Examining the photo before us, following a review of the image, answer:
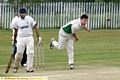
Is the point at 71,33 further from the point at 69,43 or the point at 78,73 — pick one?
the point at 78,73

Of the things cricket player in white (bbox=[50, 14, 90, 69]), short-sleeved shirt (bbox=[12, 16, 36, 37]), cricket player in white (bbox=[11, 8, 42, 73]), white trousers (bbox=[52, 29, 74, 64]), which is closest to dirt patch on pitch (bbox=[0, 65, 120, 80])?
white trousers (bbox=[52, 29, 74, 64])

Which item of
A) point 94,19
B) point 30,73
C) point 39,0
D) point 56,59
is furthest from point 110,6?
point 30,73

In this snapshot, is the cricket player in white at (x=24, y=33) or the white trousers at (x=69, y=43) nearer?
the cricket player in white at (x=24, y=33)

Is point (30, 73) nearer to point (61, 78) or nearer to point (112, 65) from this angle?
point (61, 78)

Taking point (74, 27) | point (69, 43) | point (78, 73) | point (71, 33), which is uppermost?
point (74, 27)

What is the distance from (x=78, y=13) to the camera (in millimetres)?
47000

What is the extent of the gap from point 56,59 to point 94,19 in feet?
84.4

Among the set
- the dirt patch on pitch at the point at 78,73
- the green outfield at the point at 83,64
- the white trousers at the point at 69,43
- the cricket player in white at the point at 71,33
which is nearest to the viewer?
the dirt patch on pitch at the point at 78,73

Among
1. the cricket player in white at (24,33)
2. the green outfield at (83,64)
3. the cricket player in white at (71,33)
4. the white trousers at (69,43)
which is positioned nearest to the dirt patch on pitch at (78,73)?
the green outfield at (83,64)

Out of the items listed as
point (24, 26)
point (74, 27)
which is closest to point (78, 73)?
point (74, 27)

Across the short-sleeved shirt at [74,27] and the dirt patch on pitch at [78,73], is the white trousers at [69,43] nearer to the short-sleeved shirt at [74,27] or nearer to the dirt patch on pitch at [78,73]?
the short-sleeved shirt at [74,27]

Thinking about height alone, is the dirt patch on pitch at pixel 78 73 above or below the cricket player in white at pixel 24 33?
below

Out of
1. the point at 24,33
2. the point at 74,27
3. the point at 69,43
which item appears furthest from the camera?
the point at 69,43

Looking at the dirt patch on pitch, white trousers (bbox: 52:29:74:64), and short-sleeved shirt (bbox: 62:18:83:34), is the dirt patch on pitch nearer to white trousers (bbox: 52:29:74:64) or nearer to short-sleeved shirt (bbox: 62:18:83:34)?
white trousers (bbox: 52:29:74:64)
